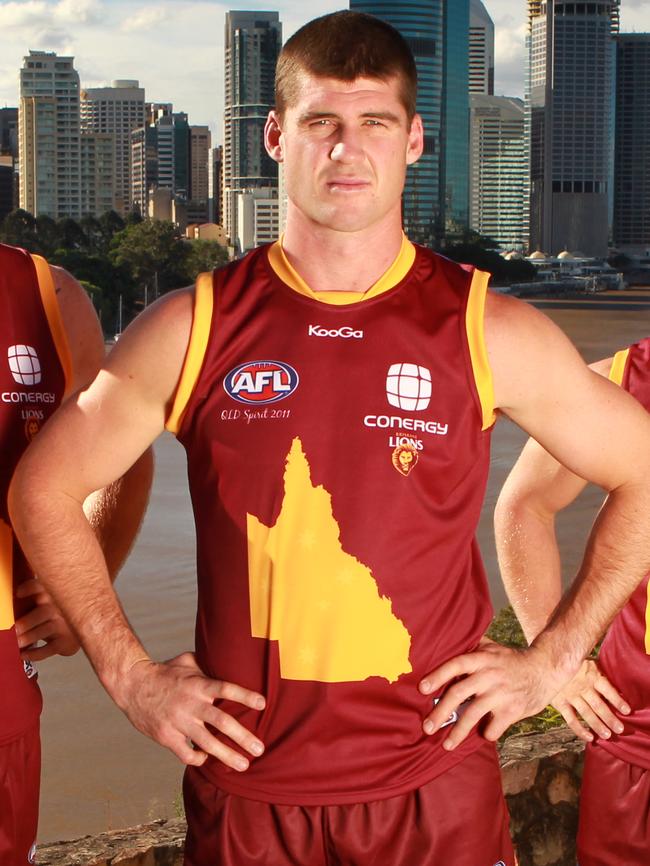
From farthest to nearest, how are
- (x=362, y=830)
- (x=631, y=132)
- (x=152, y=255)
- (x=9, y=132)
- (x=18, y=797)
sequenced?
(x=631, y=132), (x=9, y=132), (x=152, y=255), (x=18, y=797), (x=362, y=830)

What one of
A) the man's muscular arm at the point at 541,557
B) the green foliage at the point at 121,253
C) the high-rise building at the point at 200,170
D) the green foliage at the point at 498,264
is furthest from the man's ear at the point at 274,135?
the high-rise building at the point at 200,170

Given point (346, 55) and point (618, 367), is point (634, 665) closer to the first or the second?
point (618, 367)

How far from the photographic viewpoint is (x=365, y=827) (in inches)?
67.3

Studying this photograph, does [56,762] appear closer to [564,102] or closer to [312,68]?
[312,68]

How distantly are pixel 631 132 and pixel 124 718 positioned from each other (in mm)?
132511

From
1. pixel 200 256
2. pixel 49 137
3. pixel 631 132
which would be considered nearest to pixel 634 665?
pixel 200 256

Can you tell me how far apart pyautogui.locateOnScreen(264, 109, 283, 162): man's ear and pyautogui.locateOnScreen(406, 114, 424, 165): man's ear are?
17 cm

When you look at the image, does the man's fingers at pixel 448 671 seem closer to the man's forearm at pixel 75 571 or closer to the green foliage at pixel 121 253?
the man's forearm at pixel 75 571

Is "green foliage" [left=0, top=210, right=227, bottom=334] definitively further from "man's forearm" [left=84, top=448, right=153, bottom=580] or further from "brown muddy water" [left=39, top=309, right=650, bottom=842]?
"man's forearm" [left=84, top=448, right=153, bottom=580]

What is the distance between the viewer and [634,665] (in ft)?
7.11

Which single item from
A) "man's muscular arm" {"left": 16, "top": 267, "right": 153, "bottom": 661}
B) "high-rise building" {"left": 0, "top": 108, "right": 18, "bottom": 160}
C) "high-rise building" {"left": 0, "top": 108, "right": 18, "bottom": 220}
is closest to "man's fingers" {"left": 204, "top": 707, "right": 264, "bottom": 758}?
"man's muscular arm" {"left": 16, "top": 267, "right": 153, "bottom": 661}

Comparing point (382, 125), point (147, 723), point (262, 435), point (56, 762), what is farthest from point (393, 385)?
point (56, 762)

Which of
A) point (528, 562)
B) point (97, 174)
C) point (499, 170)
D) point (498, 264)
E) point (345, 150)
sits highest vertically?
point (499, 170)

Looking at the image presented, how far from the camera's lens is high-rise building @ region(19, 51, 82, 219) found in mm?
102688
